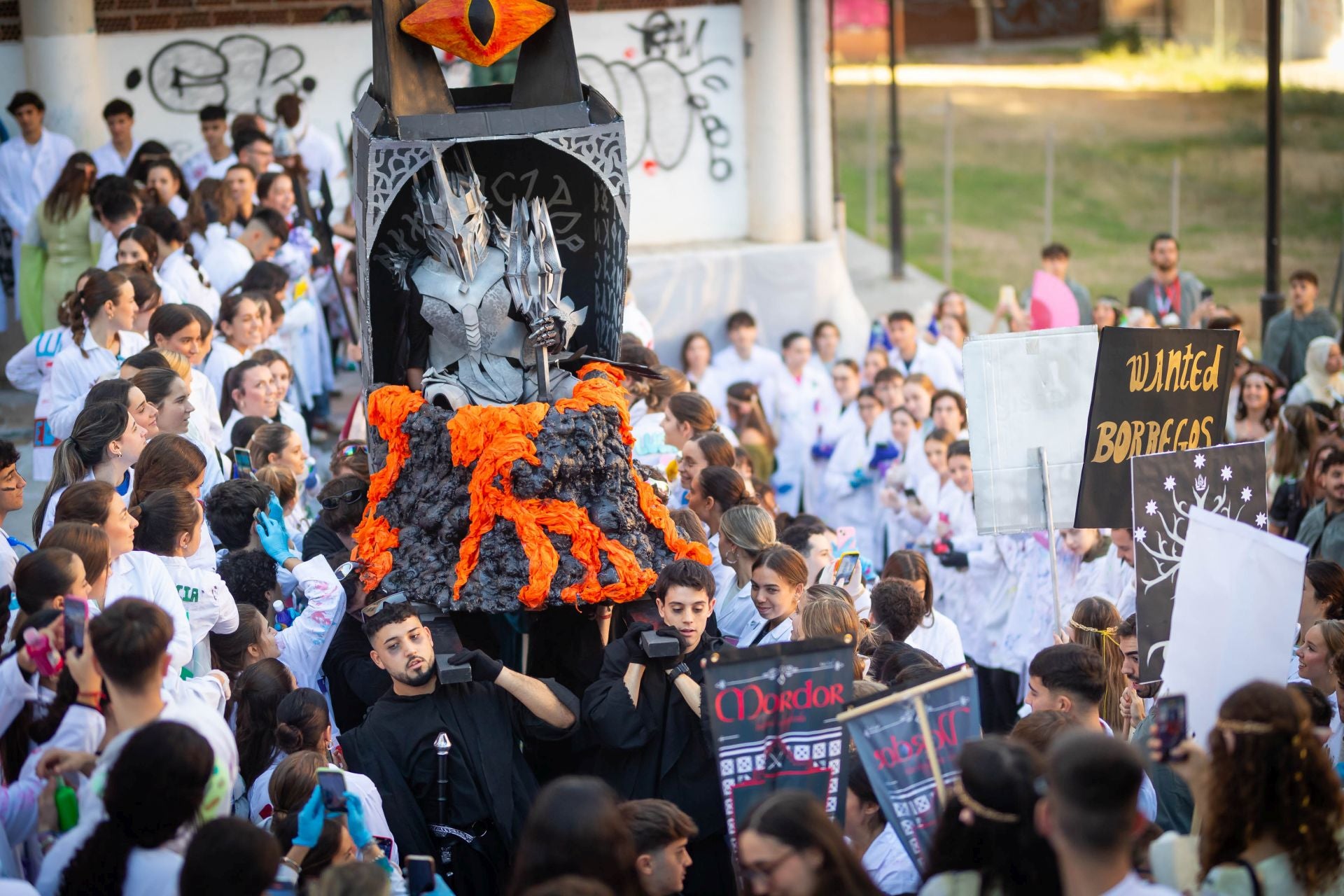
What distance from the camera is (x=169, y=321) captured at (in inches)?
319

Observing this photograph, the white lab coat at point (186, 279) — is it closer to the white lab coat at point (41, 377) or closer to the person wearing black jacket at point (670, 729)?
the white lab coat at point (41, 377)

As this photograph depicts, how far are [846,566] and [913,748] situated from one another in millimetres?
2656

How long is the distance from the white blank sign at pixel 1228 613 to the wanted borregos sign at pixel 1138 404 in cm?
131

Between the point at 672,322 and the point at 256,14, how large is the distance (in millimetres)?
4113

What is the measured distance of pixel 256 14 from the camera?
41.9 feet

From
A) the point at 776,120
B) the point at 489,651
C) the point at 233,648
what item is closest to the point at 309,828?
the point at 233,648

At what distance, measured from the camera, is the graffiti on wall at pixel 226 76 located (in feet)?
41.2

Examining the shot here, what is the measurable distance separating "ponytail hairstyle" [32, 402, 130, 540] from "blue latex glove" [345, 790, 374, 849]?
89.2 inches

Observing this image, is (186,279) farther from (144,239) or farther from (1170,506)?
(1170,506)

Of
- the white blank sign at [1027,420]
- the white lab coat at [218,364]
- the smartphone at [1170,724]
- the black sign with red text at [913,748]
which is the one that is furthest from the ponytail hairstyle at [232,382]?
the smartphone at [1170,724]

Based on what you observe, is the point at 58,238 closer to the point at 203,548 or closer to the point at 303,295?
the point at 303,295

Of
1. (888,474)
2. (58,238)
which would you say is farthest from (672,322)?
(58,238)

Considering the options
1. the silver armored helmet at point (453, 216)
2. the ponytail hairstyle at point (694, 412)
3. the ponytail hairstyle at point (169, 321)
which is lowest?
the ponytail hairstyle at point (694, 412)

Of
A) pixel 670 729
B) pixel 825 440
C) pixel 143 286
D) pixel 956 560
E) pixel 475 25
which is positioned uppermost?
pixel 475 25
